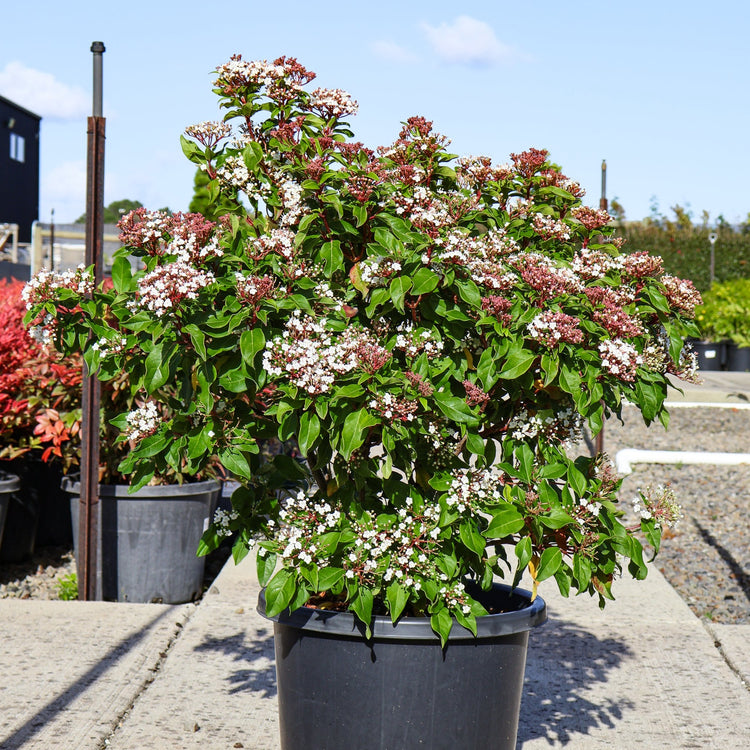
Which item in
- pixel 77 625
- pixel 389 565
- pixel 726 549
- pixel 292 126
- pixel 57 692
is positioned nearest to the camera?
pixel 389 565

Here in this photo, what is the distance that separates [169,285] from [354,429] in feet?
1.80

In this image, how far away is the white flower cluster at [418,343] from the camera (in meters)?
2.40

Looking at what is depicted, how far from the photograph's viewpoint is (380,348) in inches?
90.9

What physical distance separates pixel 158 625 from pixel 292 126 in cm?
255

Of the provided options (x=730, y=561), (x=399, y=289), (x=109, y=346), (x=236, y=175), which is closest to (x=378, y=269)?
(x=399, y=289)

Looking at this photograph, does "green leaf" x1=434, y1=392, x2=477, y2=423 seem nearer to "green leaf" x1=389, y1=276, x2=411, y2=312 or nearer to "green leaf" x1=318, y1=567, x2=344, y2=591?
"green leaf" x1=389, y1=276, x2=411, y2=312

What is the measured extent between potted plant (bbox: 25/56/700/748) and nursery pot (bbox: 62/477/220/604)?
6.74 ft

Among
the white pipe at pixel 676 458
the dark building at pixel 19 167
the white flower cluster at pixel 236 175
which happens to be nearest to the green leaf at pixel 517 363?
the white flower cluster at pixel 236 175

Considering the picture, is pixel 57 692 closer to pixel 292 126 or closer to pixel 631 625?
pixel 292 126

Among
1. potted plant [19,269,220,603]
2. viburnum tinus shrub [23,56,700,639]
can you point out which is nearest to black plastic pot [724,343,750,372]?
potted plant [19,269,220,603]

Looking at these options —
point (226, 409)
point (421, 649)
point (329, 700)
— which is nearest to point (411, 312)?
point (226, 409)

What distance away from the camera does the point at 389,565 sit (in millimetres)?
2477

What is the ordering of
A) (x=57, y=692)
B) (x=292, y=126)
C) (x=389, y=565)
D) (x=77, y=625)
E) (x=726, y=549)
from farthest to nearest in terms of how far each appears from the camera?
(x=726, y=549), (x=77, y=625), (x=57, y=692), (x=292, y=126), (x=389, y=565)

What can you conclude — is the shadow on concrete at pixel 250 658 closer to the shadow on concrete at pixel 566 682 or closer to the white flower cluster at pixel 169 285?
the shadow on concrete at pixel 566 682
